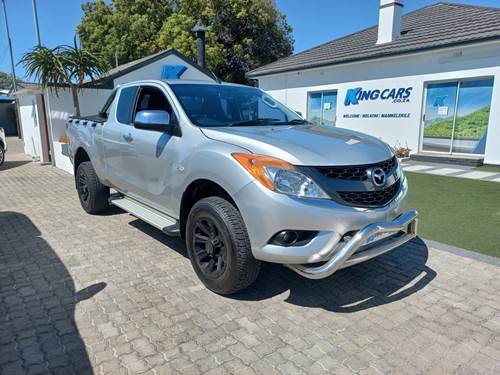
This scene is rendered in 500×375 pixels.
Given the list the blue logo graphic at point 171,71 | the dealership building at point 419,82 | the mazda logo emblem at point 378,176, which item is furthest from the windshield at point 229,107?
the blue logo graphic at point 171,71

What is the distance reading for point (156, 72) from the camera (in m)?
13.2

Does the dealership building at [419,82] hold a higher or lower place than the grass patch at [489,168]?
higher

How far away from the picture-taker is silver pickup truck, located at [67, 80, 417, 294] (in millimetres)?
2688

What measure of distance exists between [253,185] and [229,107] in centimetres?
154

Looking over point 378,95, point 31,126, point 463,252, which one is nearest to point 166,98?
point 463,252

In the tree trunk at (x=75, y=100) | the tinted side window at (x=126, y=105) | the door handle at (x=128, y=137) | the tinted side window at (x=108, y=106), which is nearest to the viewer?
the door handle at (x=128, y=137)

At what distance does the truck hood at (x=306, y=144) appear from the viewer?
2787 mm

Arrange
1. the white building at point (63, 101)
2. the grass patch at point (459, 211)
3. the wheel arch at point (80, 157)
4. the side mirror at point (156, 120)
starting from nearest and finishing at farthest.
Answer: the side mirror at point (156, 120)
the grass patch at point (459, 211)
the wheel arch at point (80, 157)
the white building at point (63, 101)

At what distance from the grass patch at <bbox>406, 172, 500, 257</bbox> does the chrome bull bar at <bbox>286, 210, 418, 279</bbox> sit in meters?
1.96

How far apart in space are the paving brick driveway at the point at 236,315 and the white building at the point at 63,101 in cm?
714

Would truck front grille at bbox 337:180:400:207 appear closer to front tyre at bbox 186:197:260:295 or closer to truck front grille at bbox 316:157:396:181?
truck front grille at bbox 316:157:396:181

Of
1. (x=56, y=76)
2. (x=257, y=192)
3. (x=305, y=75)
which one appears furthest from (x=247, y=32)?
(x=257, y=192)

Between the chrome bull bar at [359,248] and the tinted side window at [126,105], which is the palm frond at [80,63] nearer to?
the tinted side window at [126,105]

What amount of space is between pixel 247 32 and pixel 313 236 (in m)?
24.8
